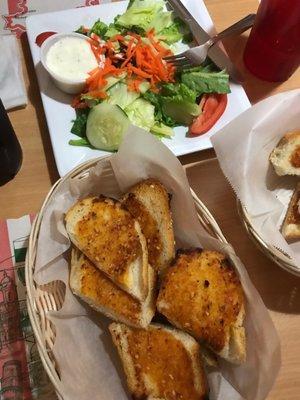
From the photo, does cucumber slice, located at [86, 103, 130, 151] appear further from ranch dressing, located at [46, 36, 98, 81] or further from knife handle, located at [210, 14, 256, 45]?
knife handle, located at [210, 14, 256, 45]

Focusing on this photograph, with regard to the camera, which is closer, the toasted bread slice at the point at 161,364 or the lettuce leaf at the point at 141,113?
the toasted bread slice at the point at 161,364

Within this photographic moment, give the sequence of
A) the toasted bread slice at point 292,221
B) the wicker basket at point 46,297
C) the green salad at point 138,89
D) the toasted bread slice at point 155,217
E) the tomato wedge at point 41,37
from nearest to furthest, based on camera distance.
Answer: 1. the wicker basket at point 46,297
2. the toasted bread slice at point 155,217
3. the toasted bread slice at point 292,221
4. the green salad at point 138,89
5. the tomato wedge at point 41,37

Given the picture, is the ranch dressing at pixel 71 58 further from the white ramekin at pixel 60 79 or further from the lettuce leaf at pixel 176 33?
the lettuce leaf at pixel 176 33

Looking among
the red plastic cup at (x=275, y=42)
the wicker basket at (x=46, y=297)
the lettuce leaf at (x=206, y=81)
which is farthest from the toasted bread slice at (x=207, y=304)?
the red plastic cup at (x=275, y=42)

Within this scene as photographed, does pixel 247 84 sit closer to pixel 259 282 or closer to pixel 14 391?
pixel 259 282

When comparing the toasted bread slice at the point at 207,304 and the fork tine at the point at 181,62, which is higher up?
the fork tine at the point at 181,62

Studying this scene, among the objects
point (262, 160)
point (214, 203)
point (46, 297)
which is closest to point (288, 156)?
point (262, 160)

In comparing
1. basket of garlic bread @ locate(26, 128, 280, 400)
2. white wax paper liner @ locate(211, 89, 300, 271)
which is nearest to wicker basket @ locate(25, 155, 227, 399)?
basket of garlic bread @ locate(26, 128, 280, 400)

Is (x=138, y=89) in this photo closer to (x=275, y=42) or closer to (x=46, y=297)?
(x=275, y=42)
